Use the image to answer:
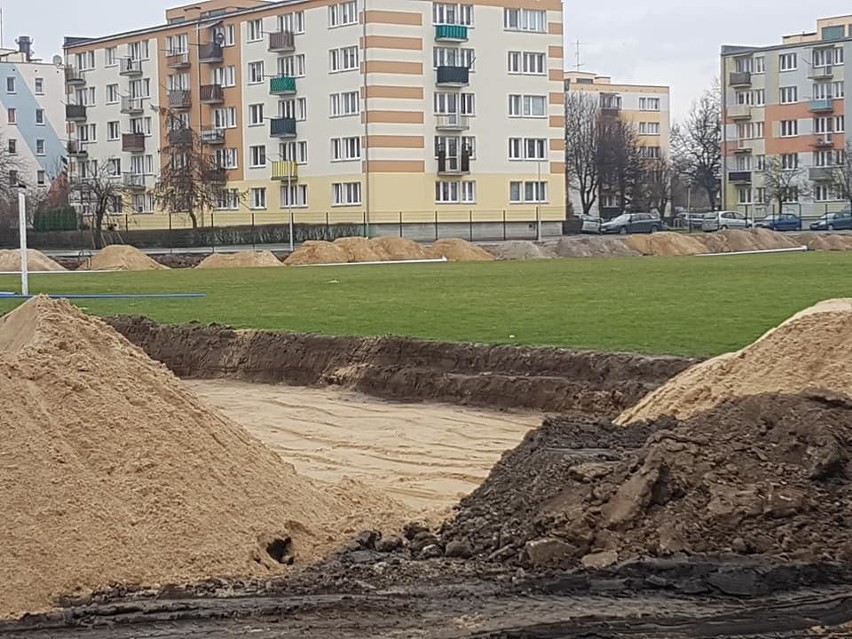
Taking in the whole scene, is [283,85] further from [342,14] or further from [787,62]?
[787,62]

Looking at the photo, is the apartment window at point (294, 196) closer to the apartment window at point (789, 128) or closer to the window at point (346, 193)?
the window at point (346, 193)

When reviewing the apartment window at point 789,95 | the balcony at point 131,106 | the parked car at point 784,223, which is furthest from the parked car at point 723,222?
the balcony at point 131,106

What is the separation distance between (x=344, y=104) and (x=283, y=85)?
5.22m

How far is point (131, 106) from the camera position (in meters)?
94.6

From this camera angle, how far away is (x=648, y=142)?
140750 mm

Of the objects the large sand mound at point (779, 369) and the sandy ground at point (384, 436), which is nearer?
the large sand mound at point (779, 369)

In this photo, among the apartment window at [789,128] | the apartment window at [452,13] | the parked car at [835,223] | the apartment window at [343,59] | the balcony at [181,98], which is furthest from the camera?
the apartment window at [789,128]

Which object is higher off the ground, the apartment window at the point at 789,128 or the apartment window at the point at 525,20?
the apartment window at the point at 525,20

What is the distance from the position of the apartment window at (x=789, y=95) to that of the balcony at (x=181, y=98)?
52995mm

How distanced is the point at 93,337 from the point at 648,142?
13492cm

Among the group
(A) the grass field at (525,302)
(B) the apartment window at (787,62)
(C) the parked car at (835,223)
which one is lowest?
(A) the grass field at (525,302)

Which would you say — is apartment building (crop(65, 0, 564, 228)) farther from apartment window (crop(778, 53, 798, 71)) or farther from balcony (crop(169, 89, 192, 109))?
apartment window (crop(778, 53, 798, 71))

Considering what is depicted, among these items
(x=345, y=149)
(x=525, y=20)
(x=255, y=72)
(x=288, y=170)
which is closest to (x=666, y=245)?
(x=345, y=149)

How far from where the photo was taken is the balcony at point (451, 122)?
78.9 meters
